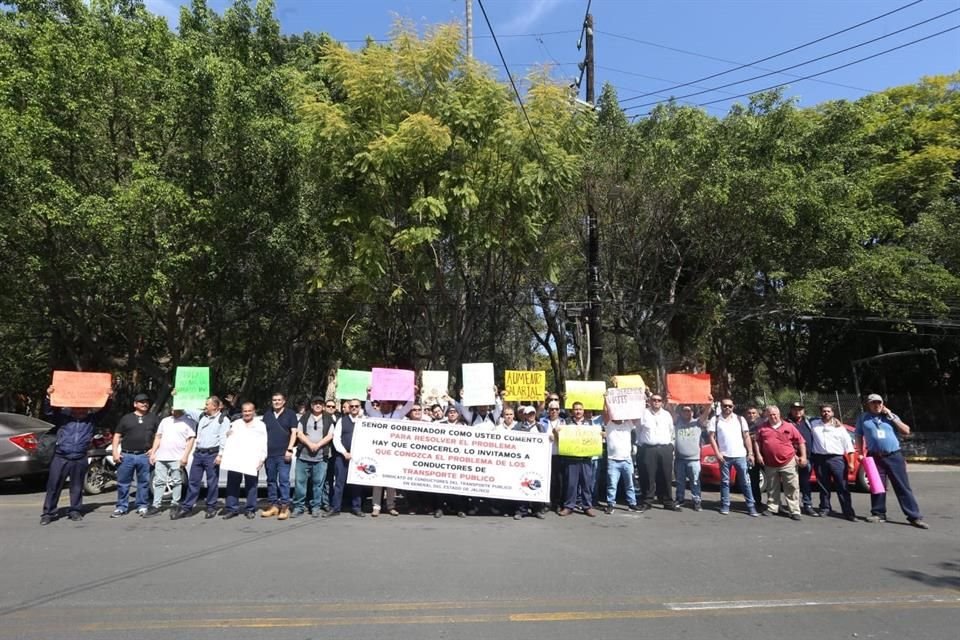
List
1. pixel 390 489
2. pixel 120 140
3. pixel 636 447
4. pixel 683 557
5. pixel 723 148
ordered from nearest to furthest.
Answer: pixel 683 557 → pixel 390 489 → pixel 636 447 → pixel 120 140 → pixel 723 148

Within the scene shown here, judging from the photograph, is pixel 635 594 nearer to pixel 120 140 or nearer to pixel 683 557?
pixel 683 557

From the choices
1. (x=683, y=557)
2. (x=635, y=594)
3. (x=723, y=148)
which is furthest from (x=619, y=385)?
(x=723, y=148)

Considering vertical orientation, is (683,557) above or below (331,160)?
below

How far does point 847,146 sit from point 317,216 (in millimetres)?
14413

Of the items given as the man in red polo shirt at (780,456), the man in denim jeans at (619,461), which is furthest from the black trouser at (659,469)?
the man in red polo shirt at (780,456)

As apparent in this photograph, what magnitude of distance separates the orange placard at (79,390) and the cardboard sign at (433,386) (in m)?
5.15

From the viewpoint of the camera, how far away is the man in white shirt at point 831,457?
9578 mm

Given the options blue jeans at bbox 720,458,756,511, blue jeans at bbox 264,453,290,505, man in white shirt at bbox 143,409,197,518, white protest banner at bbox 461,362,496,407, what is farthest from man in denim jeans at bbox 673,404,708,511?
man in white shirt at bbox 143,409,197,518

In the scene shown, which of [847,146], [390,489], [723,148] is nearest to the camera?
[390,489]

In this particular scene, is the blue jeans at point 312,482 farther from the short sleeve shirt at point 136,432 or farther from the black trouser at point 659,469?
the black trouser at point 659,469

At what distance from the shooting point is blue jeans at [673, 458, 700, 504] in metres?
10.3

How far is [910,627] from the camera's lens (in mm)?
4996

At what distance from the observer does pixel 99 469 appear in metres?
11.6

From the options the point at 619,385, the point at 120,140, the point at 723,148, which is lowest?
the point at 619,385
